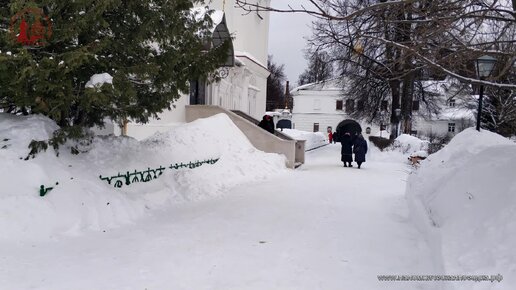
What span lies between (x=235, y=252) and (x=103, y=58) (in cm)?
369

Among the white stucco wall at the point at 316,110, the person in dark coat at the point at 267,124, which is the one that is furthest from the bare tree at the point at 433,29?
the white stucco wall at the point at 316,110

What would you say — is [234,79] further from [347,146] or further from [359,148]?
[359,148]

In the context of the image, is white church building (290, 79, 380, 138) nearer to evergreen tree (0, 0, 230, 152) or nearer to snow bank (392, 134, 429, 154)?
snow bank (392, 134, 429, 154)

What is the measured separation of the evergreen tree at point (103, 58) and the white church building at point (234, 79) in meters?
4.25

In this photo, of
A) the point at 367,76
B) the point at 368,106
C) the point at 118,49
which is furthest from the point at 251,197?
the point at 368,106

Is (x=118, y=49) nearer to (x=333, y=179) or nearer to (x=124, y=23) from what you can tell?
(x=124, y=23)

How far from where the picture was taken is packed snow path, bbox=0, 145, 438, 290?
4.41 m

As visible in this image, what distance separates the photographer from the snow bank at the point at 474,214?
3797mm

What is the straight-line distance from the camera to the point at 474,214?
15.7 feet

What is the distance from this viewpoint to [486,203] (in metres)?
4.75

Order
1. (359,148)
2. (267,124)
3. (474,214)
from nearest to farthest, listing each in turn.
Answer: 1. (474,214)
2. (359,148)
3. (267,124)

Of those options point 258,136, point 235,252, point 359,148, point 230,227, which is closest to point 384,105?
point 359,148

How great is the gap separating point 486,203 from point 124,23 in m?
5.87

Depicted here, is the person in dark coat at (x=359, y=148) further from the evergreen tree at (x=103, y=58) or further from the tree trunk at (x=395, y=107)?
the tree trunk at (x=395, y=107)
